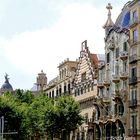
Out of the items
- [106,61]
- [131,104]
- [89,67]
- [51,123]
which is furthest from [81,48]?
[131,104]

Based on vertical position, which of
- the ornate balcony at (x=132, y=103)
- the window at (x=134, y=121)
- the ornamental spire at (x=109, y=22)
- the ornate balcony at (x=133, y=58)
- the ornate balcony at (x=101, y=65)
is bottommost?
the window at (x=134, y=121)

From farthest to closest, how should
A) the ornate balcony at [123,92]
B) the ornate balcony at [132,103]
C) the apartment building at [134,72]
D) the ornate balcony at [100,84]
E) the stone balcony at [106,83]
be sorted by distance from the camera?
the ornate balcony at [100,84] < the stone balcony at [106,83] < the ornate balcony at [123,92] < the ornate balcony at [132,103] < the apartment building at [134,72]

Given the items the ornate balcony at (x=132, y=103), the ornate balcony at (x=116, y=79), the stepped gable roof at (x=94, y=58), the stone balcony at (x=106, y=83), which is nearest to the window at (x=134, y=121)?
the ornate balcony at (x=132, y=103)

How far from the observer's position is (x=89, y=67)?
97.2 metres

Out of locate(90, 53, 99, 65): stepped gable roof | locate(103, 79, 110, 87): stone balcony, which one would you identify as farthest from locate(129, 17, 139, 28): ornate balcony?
locate(90, 53, 99, 65): stepped gable roof

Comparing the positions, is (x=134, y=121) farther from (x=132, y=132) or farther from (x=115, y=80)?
(x=115, y=80)

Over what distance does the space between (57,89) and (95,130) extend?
25.8 m

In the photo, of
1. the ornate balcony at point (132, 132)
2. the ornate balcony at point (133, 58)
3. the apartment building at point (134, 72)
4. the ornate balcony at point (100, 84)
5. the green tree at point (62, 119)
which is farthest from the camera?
the ornate balcony at point (100, 84)

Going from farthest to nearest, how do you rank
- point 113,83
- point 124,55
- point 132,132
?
point 113,83 < point 124,55 < point 132,132

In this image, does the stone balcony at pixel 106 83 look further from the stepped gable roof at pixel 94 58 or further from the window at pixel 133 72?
the stepped gable roof at pixel 94 58

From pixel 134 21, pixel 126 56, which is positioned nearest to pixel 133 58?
pixel 126 56

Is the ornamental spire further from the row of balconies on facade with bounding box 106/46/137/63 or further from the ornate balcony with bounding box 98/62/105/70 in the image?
the row of balconies on facade with bounding box 106/46/137/63

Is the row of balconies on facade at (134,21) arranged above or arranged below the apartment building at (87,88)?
above

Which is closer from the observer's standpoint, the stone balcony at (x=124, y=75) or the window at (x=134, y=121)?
the window at (x=134, y=121)
